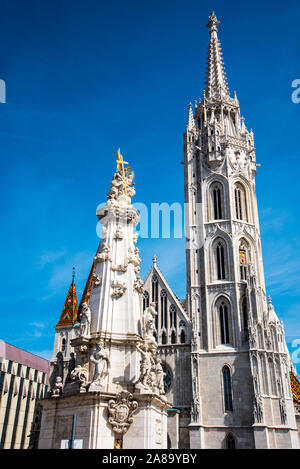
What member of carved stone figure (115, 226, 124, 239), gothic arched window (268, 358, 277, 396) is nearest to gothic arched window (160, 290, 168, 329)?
gothic arched window (268, 358, 277, 396)

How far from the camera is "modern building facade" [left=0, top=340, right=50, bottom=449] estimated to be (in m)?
49.3

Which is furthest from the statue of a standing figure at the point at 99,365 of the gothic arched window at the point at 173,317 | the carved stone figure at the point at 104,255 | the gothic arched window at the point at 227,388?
the gothic arched window at the point at 173,317

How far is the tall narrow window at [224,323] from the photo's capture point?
36.9 m

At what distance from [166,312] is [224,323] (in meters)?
5.30

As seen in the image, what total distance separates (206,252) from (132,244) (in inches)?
990

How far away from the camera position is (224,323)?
37.4 m

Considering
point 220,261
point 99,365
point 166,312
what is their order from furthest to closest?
point 220,261, point 166,312, point 99,365

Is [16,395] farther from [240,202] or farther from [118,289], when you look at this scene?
[118,289]

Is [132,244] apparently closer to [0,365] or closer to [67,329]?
[67,329]

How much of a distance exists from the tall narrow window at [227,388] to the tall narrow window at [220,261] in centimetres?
829

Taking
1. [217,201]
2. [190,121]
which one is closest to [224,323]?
[217,201]

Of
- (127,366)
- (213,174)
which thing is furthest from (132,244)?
(213,174)

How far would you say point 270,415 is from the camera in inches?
1297

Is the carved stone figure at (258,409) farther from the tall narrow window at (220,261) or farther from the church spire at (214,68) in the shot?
the church spire at (214,68)
